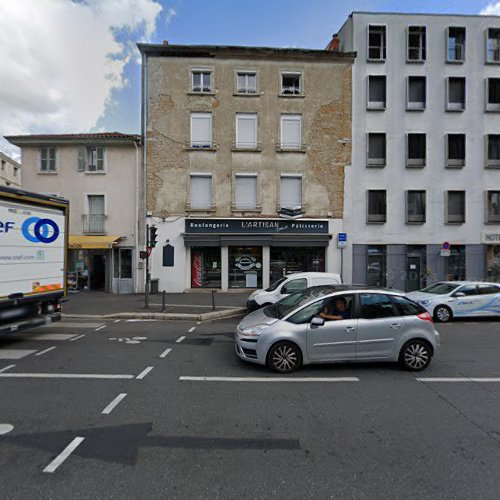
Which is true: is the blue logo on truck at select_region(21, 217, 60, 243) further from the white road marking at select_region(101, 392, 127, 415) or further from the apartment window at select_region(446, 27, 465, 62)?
the apartment window at select_region(446, 27, 465, 62)

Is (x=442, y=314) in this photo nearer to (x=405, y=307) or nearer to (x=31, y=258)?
(x=405, y=307)

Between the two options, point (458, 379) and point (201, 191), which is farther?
point (201, 191)

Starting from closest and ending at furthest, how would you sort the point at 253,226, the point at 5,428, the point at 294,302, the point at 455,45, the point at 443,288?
the point at 5,428
the point at 294,302
the point at 443,288
the point at 253,226
the point at 455,45

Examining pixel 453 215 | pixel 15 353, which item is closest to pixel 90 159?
pixel 15 353

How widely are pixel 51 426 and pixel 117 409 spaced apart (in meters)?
0.67

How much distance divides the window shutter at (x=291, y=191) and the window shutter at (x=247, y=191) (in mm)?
1459

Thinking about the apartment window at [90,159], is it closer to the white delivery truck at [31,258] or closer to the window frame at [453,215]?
the white delivery truck at [31,258]

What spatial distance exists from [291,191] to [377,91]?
7.14 meters

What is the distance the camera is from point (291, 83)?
54.4ft

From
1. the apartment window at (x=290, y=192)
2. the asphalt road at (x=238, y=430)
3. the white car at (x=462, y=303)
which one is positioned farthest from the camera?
the apartment window at (x=290, y=192)

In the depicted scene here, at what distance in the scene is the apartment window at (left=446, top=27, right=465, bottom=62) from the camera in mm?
16656

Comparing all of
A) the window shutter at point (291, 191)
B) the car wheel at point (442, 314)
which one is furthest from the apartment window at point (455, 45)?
the car wheel at point (442, 314)

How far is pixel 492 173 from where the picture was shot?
54.3 ft

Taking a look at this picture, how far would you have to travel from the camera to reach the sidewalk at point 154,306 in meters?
9.89
